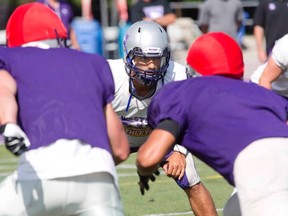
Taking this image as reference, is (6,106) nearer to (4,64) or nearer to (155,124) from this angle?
(4,64)

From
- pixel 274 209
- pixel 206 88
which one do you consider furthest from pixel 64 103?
pixel 274 209

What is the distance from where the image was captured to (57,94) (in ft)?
14.7

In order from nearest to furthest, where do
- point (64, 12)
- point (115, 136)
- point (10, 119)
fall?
point (10, 119), point (115, 136), point (64, 12)

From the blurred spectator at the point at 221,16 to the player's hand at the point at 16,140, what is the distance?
1086cm

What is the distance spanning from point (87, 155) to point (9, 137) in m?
0.38

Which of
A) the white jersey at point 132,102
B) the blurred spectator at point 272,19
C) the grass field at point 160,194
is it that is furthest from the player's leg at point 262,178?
the blurred spectator at point 272,19

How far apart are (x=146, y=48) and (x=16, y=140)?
2.32m

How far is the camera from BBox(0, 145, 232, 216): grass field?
7.89m

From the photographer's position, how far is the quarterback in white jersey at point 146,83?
6402 millimetres

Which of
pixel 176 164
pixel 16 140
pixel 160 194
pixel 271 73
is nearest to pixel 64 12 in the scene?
pixel 160 194

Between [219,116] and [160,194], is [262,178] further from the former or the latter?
[160,194]

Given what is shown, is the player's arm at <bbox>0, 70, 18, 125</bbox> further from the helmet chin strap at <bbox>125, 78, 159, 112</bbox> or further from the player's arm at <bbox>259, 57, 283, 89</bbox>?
the player's arm at <bbox>259, 57, 283, 89</bbox>

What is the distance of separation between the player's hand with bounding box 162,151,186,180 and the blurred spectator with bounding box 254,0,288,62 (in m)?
4.49

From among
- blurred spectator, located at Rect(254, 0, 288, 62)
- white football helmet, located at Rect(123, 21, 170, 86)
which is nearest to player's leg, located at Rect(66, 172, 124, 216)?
white football helmet, located at Rect(123, 21, 170, 86)
